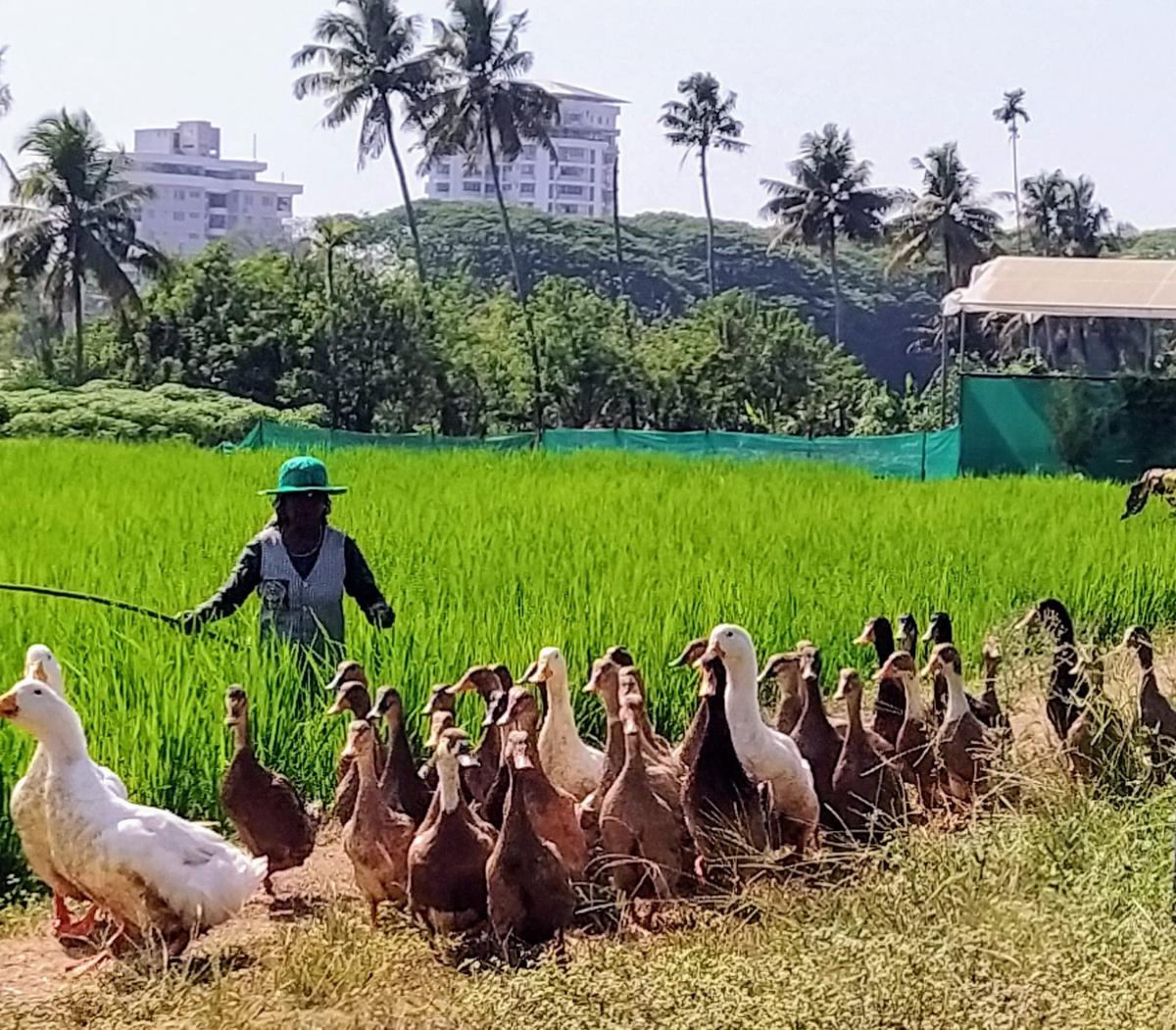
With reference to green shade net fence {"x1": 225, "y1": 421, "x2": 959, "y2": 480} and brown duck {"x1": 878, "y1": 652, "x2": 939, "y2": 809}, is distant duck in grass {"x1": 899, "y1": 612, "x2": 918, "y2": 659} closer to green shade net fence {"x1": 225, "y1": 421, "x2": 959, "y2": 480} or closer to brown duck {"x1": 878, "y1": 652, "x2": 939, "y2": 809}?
brown duck {"x1": 878, "y1": 652, "x2": 939, "y2": 809}

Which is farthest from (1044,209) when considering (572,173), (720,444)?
(572,173)

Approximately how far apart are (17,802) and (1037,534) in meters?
8.83

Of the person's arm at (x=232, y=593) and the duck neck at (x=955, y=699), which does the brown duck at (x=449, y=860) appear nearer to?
the person's arm at (x=232, y=593)

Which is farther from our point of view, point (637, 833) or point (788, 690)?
point (788, 690)

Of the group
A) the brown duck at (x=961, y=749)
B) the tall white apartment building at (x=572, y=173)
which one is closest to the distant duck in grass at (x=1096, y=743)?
the brown duck at (x=961, y=749)

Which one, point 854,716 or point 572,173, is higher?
point 572,173

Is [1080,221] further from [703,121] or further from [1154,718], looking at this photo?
[1154,718]

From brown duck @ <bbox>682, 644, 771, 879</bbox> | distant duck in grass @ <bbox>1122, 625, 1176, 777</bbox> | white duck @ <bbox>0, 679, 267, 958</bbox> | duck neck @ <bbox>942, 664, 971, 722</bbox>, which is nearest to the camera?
white duck @ <bbox>0, 679, 267, 958</bbox>

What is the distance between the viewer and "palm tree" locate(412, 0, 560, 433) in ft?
132

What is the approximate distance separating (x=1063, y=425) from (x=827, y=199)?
29243 mm

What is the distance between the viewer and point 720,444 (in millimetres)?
24234

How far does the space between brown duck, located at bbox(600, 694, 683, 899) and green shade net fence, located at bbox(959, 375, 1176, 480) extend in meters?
17.1

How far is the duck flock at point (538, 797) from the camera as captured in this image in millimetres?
4043

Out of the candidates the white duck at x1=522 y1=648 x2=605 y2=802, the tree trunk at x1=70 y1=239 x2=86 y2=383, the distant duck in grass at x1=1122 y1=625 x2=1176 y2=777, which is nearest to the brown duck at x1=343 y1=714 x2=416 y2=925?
the white duck at x1=522 y1=648 x2=605 y2=802
